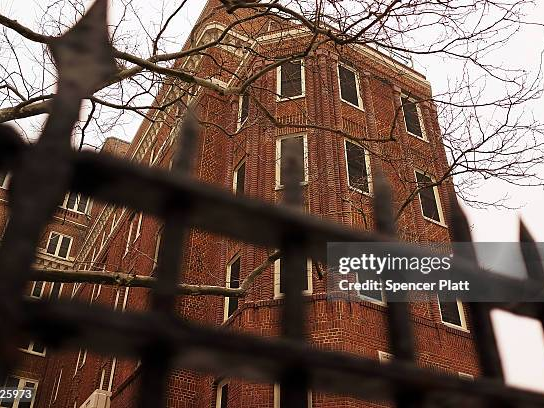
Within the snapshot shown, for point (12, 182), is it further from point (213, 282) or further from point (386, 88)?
point (386, 88)

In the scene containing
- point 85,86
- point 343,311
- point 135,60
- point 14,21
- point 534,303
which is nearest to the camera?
point 85,86

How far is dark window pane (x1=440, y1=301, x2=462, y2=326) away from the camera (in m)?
13.2

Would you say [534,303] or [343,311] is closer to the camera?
[534,303]

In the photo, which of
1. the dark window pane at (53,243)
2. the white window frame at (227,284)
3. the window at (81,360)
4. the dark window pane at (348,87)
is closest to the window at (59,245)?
the dark window pane at (53,243)

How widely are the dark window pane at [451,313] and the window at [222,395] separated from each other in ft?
20.9

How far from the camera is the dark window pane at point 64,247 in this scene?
33500 mm

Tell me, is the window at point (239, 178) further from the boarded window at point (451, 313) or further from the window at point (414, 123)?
the boarded window at point (451, 313)

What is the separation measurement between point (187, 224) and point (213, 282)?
1324 cm

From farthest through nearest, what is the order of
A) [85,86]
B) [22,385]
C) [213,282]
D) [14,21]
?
[22,385], [213,282], [14,21], [85,86]

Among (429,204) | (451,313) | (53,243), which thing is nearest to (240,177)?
(429,204)

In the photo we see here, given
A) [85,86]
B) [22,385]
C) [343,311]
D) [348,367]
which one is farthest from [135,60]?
[22,385]

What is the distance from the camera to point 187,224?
1147 millimetres

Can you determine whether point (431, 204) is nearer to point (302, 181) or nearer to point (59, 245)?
point (302, 181)

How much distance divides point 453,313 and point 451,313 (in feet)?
0.24
